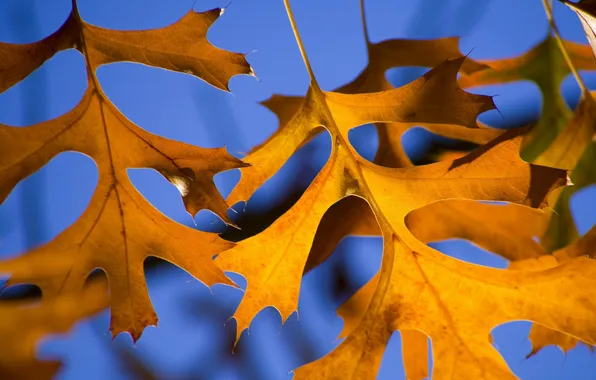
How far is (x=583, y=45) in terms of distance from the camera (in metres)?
0.75

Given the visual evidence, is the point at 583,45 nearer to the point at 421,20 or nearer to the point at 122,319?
the point at 421,20

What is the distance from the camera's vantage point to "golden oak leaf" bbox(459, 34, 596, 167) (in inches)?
28.1

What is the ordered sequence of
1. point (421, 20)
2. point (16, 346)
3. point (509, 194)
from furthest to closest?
point (421, 20)
point (16, 346)
point (509, 194)

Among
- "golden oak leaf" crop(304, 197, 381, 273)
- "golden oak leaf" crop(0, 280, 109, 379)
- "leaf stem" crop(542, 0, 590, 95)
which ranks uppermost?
"leaf stem" crop(542, 0, 590, 95)

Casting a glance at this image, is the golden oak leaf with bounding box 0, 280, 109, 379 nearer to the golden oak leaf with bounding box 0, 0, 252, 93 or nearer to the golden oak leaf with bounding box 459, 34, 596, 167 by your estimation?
the golden oak leaf with bounding box 0, 0, 252, 93

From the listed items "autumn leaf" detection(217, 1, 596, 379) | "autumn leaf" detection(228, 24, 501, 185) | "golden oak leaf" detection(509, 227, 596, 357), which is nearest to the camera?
"autumn leaf" detection(217, 1, 596, 379)

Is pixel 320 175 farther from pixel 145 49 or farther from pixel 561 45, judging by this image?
pixel 561 45

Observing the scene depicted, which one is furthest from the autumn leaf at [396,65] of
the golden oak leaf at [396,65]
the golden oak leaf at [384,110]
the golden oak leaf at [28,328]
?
the golden oak leaf at [28,328]

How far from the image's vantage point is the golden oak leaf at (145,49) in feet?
1.53

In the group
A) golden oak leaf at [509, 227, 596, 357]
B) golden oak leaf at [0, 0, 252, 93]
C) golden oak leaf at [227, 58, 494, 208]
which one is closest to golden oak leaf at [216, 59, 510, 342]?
golden oak leaf at [227, 58, 494, 208]

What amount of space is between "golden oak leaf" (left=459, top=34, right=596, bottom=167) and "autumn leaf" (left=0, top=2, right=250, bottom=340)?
41cm

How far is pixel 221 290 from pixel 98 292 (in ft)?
0.63

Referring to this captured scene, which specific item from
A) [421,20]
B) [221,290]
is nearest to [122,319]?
[221,290]

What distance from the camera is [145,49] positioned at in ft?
1.62
